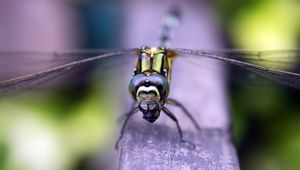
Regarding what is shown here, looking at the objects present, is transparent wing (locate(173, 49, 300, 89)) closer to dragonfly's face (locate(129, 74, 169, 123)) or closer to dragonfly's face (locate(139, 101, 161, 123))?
dragonfly's face (locate(129, 74, 169, 123))

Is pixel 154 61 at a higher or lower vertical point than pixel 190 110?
higher

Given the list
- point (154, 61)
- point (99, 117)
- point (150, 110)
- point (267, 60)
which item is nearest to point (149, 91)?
point (150, 110)

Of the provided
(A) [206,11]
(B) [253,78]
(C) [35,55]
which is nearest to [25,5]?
(C) [35,55]

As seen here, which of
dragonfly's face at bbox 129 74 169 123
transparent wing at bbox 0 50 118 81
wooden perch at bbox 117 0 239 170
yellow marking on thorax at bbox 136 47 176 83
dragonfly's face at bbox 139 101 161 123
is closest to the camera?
wooden perch at bbox 117 0 239 170

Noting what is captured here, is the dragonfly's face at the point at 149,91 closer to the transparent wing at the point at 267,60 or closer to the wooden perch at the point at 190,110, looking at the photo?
the wooden perch at the point at 190,110

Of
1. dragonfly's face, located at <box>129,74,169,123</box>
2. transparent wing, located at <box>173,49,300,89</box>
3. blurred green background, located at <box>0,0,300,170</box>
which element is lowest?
blurred green background, located at <box>0,0,300,170</box>

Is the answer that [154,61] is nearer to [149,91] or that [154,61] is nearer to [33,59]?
[149,91]

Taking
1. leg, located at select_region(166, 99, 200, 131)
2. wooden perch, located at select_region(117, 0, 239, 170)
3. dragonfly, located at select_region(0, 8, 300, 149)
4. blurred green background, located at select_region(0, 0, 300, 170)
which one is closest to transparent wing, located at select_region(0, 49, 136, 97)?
dragonfly, located at select_region(0, 8, 300, 149)
